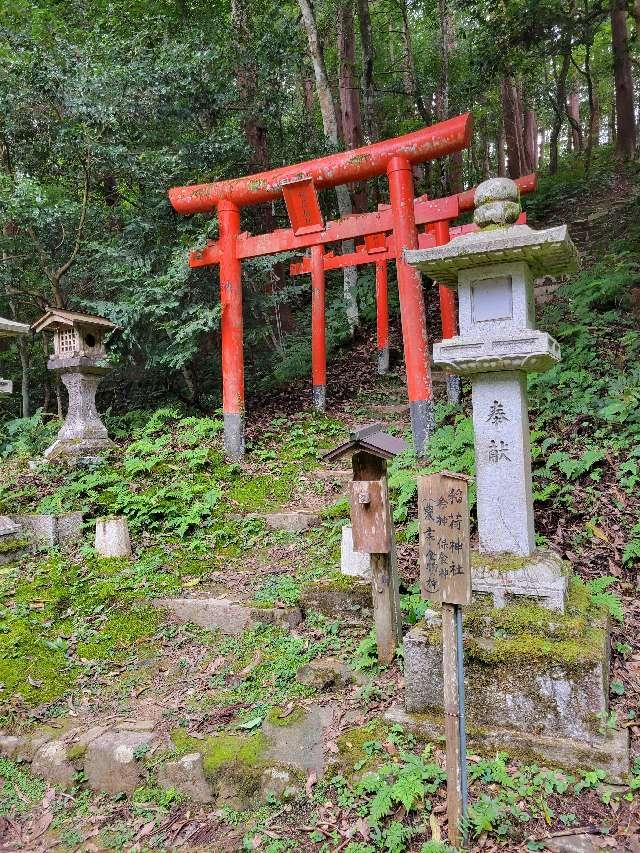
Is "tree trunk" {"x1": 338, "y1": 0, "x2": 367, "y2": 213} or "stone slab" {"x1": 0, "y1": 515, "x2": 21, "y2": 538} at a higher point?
"tree trunk" {"x1": 338, "y1": 0, "x2": 367, "y2": 213}

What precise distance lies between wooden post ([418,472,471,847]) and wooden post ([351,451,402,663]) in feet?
4.00

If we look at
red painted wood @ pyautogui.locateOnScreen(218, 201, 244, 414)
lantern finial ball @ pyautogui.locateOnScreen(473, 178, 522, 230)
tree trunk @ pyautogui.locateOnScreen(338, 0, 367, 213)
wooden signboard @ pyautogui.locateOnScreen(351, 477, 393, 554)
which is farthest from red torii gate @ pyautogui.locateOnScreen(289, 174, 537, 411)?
wooden signboard @ pyautogui.locateOnScreen(351, 477, 393, 554)

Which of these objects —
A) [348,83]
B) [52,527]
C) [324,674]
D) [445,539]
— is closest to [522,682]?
[445,539]

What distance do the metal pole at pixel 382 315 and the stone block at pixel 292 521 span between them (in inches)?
264

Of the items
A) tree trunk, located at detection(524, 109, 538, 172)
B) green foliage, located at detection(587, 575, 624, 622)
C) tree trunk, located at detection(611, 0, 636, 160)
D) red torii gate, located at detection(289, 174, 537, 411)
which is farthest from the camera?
tree trunk, located at detection(524, 109, 538, 172)

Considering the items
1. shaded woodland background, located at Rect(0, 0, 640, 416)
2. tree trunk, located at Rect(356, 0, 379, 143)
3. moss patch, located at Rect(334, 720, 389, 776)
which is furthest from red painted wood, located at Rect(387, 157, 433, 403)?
tree trunk, located at Rect(356, 0, 379, 143)

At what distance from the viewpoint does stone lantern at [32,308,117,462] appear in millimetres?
8398

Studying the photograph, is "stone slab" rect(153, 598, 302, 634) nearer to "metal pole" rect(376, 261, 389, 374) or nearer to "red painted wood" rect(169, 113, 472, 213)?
"red painted wood" rect(169, 113, 472, 213)

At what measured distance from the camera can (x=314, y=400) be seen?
1126cm

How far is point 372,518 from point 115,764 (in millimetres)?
2397

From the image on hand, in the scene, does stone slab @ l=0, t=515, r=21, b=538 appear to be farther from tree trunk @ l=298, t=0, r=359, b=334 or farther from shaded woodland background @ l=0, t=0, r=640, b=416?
tree trunk @ l=298, t=0, r=359, b=334

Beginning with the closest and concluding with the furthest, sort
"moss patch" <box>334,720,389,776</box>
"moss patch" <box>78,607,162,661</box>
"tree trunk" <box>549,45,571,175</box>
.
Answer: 1. "moss patch" <box>334,720,389,776</box>
2. "moss patch" <box>78,607,162,661</box>
3. "tree trunk" <box>549,45,571,175</box>

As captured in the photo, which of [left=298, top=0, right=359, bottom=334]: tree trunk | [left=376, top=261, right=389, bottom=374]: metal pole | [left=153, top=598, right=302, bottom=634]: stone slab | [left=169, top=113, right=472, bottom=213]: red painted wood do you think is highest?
[left=298, top=0, right=359, bottom=334]: tree trunk

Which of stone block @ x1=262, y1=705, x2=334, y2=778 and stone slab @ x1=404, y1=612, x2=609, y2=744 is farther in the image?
stone block @ x1=262, y1=705, x2=334, y2=778
